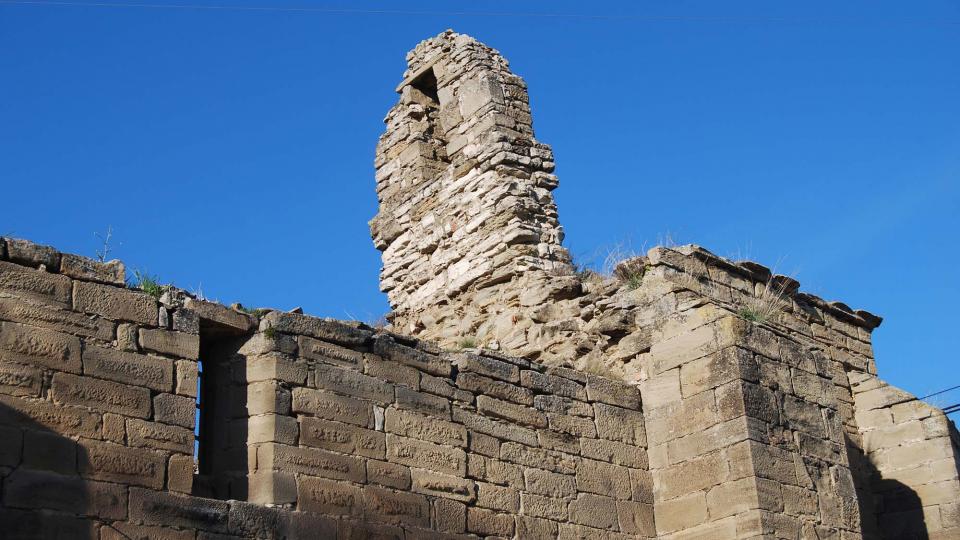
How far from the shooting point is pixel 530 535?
9.00 m

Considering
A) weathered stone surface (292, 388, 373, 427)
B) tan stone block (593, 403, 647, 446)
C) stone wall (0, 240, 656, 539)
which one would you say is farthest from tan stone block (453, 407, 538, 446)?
weathered stone surface (292, 388, 373, 427)

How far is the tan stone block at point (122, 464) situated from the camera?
693 cm

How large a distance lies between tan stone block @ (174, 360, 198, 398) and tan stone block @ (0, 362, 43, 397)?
0.83 metres

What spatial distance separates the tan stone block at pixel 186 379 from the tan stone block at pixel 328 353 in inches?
31.7

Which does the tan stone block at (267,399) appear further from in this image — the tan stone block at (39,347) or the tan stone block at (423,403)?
the tan stone block at (39,347)

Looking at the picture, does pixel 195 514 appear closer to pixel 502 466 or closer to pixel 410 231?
pixel 502 466

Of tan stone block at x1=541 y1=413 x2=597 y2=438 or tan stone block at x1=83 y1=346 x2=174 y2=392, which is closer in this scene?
tan stone block at x1=83 y1=346 x2=174 y2=392

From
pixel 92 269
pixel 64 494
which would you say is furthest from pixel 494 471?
pixel 64 494

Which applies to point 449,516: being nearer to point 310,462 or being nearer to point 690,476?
point 310,462

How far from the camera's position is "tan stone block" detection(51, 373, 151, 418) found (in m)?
7.01

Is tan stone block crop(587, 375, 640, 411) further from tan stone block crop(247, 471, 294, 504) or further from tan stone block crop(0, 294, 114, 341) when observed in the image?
tan stone block crop(0, 294, 114, 341)

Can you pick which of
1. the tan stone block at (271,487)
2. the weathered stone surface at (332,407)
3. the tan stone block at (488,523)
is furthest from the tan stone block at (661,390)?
the tan stone block at (271,487)

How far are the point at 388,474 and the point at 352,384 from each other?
0.60 metres

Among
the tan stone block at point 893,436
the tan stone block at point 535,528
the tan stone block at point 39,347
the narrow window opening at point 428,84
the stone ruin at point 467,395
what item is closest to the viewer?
the tan stone block at point 39,347
